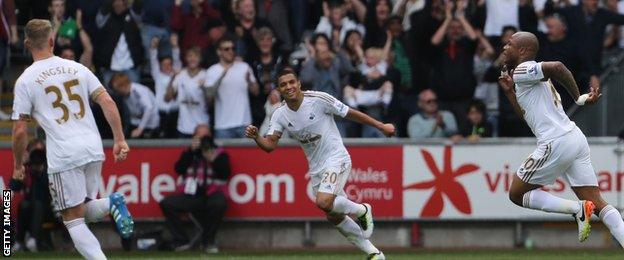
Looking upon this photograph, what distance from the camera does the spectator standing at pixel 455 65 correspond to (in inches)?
801

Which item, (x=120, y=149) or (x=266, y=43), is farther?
(x=266, y=43)

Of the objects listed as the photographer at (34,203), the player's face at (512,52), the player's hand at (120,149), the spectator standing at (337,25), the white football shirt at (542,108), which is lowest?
the photographer at (34,203)

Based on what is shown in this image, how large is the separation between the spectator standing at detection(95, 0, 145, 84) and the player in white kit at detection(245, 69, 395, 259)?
6112 mm

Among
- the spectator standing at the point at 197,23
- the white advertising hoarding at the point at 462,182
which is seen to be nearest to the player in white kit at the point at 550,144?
the white advertising hoarding at the point at 462,182

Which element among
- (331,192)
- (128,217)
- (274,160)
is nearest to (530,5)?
(274,160)

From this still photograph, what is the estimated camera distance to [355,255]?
1800 centimetres

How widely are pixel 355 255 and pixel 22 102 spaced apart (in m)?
6.13

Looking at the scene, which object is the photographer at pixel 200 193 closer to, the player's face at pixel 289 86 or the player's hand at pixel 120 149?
the player's face at pixel 289 86

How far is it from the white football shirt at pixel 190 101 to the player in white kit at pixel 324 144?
4.95 meters

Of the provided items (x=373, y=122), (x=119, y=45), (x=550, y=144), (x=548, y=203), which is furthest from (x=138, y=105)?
(x=550, y=144)

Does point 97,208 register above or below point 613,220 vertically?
above

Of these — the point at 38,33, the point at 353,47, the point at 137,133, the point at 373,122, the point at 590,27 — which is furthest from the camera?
the point at 353,47

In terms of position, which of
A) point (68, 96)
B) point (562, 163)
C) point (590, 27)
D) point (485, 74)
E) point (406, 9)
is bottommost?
point (562, 163)

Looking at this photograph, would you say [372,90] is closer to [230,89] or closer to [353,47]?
[353,47]
